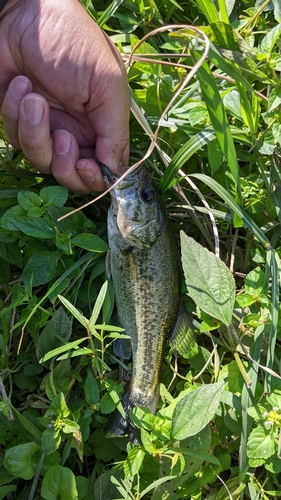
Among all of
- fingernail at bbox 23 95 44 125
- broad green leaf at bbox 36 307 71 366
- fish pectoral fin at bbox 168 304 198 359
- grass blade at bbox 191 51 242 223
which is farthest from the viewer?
fish pectoral fin at bbox 168 304 198 359

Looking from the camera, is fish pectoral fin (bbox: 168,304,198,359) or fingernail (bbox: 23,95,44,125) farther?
fish pectoral fin (bbox: 168,304,198,359)

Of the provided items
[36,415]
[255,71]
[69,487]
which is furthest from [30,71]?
[69,487]

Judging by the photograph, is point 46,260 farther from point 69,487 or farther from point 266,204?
point 266,204

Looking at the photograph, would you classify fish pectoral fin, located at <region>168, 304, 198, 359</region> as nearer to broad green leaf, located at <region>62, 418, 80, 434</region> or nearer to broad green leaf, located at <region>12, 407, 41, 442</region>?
broad green leaf, located at <region>62, 418, 80, 434</region>

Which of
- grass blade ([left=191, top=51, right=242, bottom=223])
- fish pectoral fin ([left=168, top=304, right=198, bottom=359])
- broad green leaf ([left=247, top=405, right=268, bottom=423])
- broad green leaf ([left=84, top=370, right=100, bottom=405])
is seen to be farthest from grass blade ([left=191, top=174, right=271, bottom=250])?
broad green leaf ([left=84, top=370, right=100, bottom=405])

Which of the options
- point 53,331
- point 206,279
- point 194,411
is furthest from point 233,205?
point 53,331
